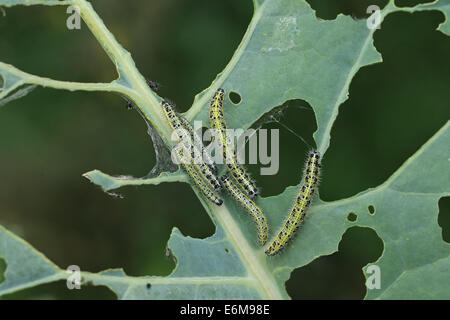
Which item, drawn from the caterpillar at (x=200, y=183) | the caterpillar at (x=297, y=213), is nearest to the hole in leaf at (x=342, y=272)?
the caterpillar at (x=297, y=213)

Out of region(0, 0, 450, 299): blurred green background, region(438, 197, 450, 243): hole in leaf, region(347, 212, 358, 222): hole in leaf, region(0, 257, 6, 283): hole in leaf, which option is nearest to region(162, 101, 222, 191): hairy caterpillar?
region(0, 0, 450, 299): blurred green background

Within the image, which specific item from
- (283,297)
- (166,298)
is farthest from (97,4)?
(283,297)

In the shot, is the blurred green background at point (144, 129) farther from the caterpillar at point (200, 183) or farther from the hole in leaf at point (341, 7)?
the caterpillar at point (200, 183)

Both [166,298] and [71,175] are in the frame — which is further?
[71,175]

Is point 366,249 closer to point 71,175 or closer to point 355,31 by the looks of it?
point 355,31

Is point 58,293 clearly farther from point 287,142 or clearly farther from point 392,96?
point 392,96

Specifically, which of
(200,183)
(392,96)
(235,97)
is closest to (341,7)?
(392,96)

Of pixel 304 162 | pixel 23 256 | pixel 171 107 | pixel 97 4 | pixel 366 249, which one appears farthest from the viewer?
pixel 97 4
